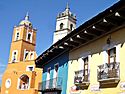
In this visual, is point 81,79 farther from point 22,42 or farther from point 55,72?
point 22,42

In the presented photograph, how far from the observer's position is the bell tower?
5334 centimetres

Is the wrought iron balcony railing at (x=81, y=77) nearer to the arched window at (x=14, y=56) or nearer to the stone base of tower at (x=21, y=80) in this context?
the stone base of tower at (x=21, y=80)

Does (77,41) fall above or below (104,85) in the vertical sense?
above

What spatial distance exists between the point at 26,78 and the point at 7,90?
365 centimetres

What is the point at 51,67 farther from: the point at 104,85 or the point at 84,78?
the point at 104,85

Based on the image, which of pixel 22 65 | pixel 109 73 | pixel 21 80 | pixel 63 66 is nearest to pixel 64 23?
pixel 22 65

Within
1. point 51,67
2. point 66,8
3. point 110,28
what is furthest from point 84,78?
point 66,8

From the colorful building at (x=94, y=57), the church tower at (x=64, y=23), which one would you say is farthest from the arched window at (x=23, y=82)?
the colorful building at (x=94, y=57)

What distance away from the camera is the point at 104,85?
40.9 feet

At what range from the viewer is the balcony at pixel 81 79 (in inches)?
551

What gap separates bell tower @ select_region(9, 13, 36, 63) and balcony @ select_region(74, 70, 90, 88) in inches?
1502

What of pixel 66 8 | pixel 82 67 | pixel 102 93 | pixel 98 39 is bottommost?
pixel 102 93

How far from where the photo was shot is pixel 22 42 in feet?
178

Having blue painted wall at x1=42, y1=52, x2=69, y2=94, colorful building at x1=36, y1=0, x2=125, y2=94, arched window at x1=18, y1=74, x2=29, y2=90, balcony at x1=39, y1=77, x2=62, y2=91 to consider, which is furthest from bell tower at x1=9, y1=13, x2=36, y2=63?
colorful building at x1=36, y1=0, x2=125, y2=94
